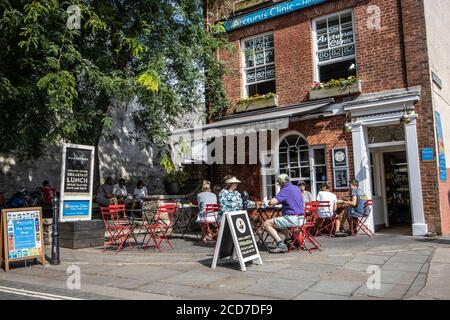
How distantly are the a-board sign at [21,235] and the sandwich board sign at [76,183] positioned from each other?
1.83 m

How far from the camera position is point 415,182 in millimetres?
Result: 10102

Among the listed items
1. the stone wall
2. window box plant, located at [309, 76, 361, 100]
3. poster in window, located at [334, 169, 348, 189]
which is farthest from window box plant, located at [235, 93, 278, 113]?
the stone wall

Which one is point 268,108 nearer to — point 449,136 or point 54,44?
point 449,136

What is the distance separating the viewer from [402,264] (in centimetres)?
700

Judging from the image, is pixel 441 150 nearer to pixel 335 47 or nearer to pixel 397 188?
pixel 397 188

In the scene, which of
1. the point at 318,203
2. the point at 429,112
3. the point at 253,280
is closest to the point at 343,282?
the point at 253,280

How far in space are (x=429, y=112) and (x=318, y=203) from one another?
3.35 meters

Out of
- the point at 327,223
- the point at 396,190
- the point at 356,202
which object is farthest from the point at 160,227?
the point at 396,190

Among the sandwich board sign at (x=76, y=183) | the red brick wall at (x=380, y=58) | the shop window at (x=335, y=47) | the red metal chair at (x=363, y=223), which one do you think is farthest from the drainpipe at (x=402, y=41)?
the sandwich board sign at (x=76, y=183)

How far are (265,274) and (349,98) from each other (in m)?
6.40

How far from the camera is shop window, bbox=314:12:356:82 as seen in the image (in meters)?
11.6

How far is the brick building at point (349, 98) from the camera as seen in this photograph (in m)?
10.2

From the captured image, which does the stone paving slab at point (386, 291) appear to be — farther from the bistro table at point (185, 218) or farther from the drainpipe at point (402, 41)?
the bistro table at point (185, 218)

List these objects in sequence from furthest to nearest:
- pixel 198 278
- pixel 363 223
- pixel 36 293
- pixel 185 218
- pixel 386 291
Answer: pixel 185 218
pixel 363 223
pixel 198 278
pixel 36 293
pixel 386 291
